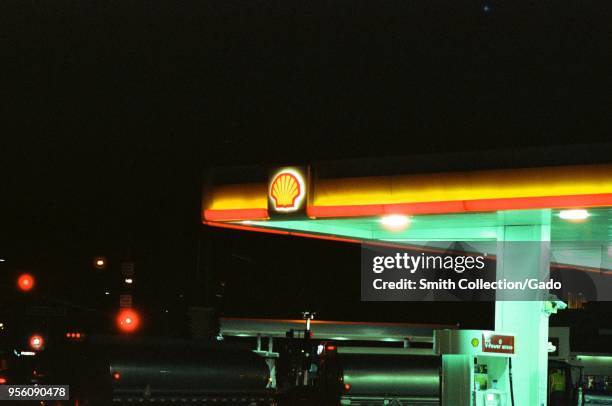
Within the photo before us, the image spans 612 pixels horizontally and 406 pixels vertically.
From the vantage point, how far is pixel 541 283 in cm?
1684

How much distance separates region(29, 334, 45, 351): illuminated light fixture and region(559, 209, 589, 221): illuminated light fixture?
12559 mm

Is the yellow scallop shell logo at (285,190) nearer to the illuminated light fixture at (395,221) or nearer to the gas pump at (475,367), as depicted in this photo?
the illuminated light fixture at (395,221)

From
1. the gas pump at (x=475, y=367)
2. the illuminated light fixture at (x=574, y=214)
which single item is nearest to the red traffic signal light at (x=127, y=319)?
the gas pump at (x=475, y=367)

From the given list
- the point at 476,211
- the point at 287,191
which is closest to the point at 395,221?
the point at 287,191

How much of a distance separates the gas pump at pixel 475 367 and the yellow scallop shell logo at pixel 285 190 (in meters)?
3.57

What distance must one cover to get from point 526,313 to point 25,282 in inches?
409

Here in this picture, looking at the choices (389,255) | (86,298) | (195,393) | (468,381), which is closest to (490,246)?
(389,255)

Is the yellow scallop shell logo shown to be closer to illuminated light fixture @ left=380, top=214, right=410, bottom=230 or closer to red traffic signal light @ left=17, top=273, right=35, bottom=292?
→ illuminated light fixture @ left=380, top=214, right=410, bottom=230

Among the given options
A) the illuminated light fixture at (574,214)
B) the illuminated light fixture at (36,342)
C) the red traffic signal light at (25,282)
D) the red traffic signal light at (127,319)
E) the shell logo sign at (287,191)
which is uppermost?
the shell logo sign at (287,191)

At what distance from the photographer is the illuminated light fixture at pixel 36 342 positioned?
21141 mm

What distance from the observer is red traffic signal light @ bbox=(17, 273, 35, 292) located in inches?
750

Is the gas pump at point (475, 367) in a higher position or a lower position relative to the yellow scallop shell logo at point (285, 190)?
lower

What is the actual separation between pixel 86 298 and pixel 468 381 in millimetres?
33842

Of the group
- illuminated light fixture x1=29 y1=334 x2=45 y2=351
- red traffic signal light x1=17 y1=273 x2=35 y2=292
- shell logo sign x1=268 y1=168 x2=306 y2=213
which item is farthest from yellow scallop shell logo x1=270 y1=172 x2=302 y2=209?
illuminated light fixture x1=29 y1=334 x2=45 y2=351
